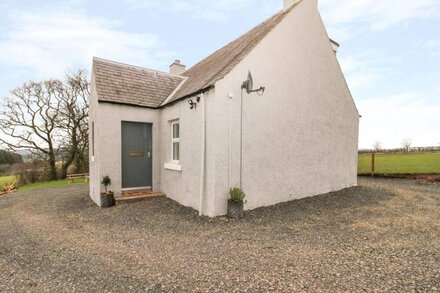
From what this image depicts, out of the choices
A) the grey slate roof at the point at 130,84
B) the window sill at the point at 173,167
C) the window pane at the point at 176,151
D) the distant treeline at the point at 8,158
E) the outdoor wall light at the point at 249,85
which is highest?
the grey slate roof at the point at 130,84

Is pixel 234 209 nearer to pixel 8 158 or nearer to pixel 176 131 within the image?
pixel 176 131

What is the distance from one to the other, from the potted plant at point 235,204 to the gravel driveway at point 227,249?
276 millimetres

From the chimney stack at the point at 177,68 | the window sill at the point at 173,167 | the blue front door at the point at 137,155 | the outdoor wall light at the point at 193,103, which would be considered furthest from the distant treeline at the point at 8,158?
the outdoor wall light at the point at 193,103

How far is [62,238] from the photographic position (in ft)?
18.4

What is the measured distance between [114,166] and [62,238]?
370 centimetres

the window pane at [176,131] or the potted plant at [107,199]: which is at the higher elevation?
the window pane at [176,131]

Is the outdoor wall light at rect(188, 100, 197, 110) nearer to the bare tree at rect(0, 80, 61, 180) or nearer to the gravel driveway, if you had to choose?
the gravel driveway

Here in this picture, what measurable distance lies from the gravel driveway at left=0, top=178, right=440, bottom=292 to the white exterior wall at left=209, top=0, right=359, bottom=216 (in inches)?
39.3

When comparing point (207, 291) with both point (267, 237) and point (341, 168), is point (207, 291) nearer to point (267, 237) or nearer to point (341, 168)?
point (267, 237)

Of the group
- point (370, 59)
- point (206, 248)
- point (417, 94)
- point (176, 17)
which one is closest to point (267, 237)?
point (206, 248)

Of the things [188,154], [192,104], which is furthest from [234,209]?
[192,104]

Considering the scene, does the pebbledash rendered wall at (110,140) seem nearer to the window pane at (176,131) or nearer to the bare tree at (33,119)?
the window pane at (176,131)

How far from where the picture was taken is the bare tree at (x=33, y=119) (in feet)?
77.4

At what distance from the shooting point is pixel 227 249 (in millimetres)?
4742
